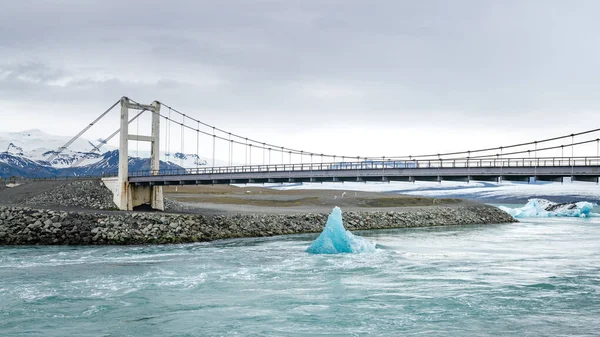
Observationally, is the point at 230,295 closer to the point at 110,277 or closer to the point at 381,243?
the point at 110,277

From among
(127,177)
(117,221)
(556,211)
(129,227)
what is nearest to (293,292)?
(129,227)

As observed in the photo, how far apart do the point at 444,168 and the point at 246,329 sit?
3207 cm

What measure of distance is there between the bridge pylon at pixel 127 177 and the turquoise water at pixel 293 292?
17895 mm

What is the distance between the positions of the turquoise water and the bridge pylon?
705 inches

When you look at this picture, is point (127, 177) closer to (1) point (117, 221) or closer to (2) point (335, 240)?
(1) point (117, 221)

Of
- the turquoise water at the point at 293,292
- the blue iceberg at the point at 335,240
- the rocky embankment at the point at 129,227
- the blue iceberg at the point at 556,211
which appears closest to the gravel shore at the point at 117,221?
the rocky embankment at the point at 129,227

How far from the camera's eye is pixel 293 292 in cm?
2067

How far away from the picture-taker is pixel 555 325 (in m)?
16.3

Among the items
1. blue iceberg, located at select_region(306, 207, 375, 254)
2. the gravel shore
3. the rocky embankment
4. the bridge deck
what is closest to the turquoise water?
blue iceberg, located at select_region(306, 207, 375, 254)

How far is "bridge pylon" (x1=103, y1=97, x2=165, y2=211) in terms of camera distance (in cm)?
5223

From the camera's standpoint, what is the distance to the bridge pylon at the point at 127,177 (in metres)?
52.2

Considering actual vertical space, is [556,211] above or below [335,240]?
below

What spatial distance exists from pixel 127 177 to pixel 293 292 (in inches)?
1400

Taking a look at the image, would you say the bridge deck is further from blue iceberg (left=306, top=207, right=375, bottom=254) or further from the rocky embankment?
blue iceberg (left=306, top=207, right=375, bottom=254)
